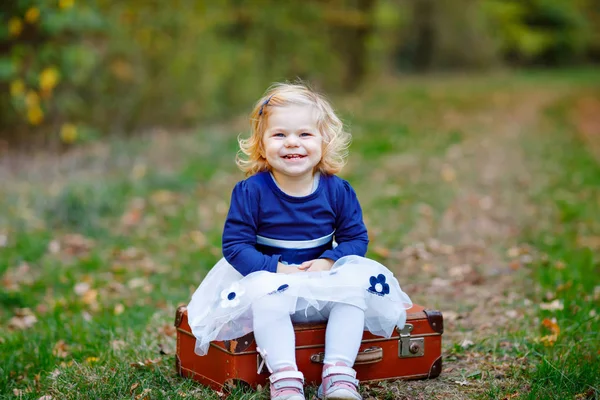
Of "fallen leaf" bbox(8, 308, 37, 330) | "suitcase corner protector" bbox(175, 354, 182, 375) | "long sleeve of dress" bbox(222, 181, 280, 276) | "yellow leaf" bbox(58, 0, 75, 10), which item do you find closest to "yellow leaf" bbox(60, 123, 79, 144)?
"yellow leaf" bbox(58, 0, 75, 10)

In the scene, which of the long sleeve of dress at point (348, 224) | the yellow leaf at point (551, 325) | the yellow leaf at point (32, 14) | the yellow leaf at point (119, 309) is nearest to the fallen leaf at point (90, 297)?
the yellow leaf at point (119, 309)

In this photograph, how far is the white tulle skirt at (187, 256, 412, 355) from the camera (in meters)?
3.06

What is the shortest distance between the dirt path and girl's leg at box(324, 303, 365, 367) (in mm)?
277

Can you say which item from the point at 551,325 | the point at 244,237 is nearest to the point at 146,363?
the point at 244,237

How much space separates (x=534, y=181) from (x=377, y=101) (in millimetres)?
8930

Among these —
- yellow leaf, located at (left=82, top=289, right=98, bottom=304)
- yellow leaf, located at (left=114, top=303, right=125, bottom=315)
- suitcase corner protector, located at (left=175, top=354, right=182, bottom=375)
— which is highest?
suitcase corner protector, located at (left=175, top=354, right=182, bottom=375)

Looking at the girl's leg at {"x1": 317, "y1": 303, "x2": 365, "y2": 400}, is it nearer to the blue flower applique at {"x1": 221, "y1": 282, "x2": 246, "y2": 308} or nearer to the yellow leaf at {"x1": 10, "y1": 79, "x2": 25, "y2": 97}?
the blue flower applique at {"x1": 221, "y1": 282, "x2": 246, "y2": 308}

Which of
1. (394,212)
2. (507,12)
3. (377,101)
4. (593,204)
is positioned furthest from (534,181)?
(507,12)

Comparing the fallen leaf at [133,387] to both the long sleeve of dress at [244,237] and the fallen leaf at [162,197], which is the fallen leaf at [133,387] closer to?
the long sleeve of dress at [244,237]

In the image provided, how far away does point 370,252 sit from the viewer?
5855mm

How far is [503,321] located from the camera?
168 inches

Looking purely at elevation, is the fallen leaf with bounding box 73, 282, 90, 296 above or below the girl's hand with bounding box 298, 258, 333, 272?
below

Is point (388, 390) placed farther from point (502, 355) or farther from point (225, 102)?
point (225, 102)

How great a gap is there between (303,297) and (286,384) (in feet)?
1.18
